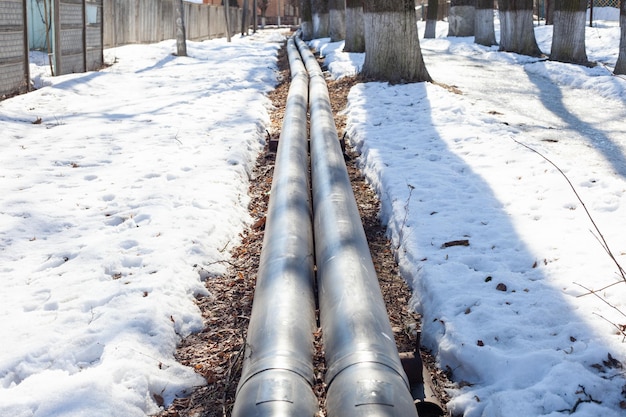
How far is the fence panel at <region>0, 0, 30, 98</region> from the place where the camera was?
9.08 m

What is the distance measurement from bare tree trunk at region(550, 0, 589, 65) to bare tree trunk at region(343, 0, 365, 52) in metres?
4.41

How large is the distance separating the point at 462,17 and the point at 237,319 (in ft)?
→ 66.4

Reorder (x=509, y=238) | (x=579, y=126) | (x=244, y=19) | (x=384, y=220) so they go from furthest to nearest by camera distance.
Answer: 1. (x=244, y=19)
2. (x=579, y=126)
3. (x=384, y=220)
4. (x=509, y=238)

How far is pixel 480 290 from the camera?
3385 millimetres

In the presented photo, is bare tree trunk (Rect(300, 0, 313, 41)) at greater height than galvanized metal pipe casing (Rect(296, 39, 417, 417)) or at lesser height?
greater

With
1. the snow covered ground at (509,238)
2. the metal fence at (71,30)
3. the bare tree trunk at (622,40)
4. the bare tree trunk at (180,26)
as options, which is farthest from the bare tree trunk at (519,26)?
the metal fence at (71,30)

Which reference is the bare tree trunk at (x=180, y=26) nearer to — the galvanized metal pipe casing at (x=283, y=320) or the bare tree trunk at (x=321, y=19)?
the bare tree trunk at (x=321, y=19)

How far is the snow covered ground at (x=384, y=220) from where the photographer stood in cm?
268

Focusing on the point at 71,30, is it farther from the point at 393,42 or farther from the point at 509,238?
the point at 509,238

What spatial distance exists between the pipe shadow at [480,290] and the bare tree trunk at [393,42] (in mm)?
3819

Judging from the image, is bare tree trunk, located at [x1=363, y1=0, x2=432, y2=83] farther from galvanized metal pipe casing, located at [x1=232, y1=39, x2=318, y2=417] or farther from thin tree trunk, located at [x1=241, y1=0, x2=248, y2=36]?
thin tree trunk, located at [x1=241, y1=0, x2=248, y2=36]

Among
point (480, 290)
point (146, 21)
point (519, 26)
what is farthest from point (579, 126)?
point (146, 21)

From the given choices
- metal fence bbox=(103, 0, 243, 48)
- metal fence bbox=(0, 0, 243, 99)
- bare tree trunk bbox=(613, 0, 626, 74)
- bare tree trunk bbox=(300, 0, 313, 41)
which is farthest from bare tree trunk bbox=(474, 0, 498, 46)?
metal fence bbox=(103, 0, 243, 48)

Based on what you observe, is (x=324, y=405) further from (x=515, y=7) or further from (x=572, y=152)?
(x=515, y=7)
